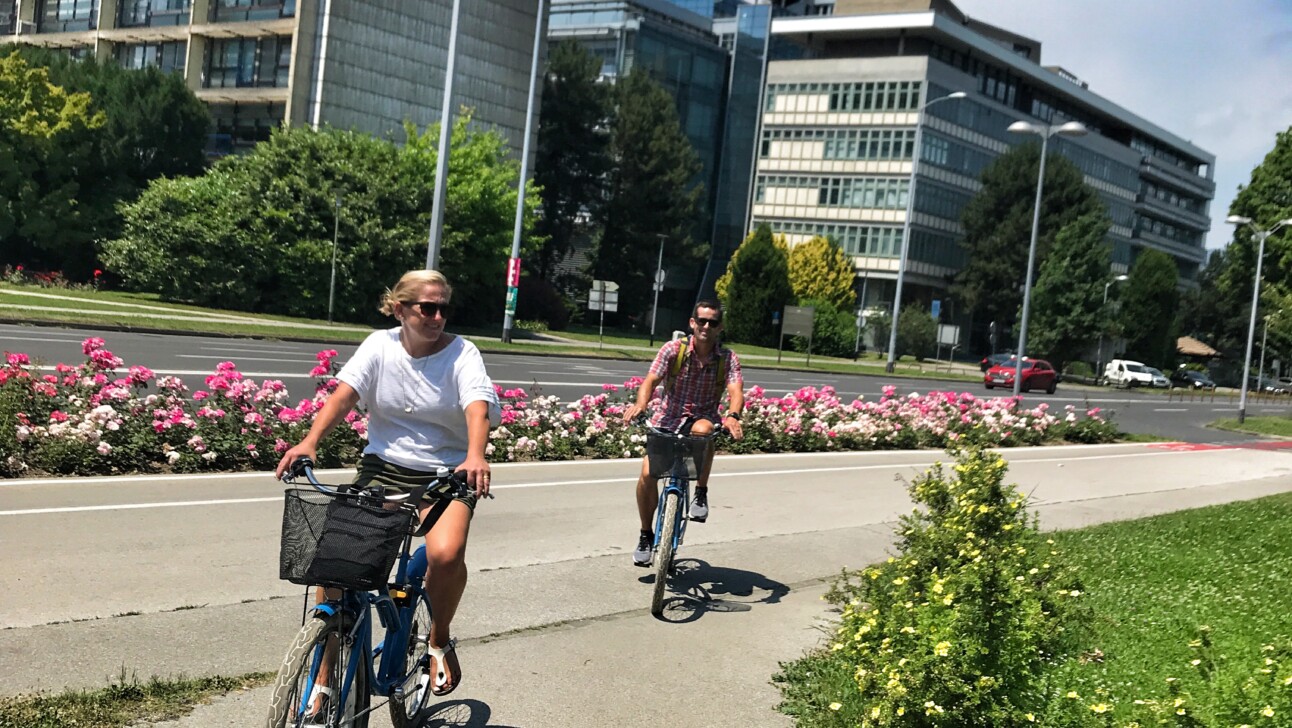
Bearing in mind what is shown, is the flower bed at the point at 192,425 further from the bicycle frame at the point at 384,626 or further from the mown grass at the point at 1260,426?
the mown grass at the point at 1260,426

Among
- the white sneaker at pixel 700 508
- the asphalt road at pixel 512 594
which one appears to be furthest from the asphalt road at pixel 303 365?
the white sneaker at pixel 700 508

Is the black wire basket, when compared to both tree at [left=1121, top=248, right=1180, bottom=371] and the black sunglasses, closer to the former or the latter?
the black sunglasses

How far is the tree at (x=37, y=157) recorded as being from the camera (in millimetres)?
49938

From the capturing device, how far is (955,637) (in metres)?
4.44

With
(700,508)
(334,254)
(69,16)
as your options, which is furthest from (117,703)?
(69,16)

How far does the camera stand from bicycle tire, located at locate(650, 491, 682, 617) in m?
7.17

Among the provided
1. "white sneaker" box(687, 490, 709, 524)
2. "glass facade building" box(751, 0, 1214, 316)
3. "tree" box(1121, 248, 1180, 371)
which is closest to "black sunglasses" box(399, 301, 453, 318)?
"white sneaker" box(687, 490, 709, 524)

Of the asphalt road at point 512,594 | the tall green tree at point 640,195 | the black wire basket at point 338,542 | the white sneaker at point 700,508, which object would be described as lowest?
the asphalt road at point 512,594

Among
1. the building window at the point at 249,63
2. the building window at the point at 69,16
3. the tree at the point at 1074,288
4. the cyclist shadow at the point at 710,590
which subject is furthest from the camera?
the tree at the point at 1074,288

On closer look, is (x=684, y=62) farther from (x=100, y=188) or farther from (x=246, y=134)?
(x=100, y=188)

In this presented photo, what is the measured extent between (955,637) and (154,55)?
65008 millimetres

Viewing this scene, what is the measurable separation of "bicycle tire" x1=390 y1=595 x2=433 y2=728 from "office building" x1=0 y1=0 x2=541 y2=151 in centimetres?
5227

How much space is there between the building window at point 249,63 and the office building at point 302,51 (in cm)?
5

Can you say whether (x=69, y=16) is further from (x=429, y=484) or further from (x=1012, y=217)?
(x=429, y=484)
